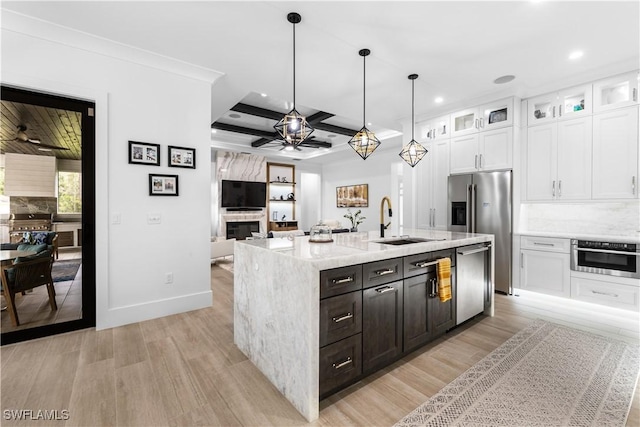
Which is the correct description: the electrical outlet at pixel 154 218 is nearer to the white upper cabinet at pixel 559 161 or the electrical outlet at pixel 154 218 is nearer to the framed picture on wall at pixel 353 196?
the white upper cabinet at pixel 559 161

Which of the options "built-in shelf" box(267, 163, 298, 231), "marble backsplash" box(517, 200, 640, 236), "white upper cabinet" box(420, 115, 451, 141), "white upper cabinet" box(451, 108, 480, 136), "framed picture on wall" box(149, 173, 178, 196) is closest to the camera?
"framed picture on wall" box(149, 173, 178, 196)

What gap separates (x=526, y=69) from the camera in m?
3.49

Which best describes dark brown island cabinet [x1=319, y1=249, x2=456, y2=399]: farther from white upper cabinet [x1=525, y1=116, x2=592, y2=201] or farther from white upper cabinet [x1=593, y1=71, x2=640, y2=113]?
white upper cabinet [x1=593, y1=71, x2=640, y2=113]

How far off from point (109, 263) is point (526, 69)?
17.3ft

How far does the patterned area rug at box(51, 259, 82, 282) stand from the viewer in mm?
2906

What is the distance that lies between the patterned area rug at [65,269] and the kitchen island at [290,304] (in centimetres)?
185

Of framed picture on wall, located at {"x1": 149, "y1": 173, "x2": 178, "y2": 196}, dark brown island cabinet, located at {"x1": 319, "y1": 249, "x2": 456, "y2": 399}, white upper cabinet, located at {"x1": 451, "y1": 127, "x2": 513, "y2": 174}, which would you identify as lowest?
dark brown island cabinet, located at {"x1": 319, "y1": 249, "x2": 456, "y2": 399}

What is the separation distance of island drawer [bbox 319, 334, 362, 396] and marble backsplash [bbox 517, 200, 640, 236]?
3640mm

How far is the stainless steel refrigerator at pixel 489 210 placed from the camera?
4.11m

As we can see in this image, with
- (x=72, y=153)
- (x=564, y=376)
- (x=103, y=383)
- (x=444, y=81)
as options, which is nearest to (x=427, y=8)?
(x=444, y=81)

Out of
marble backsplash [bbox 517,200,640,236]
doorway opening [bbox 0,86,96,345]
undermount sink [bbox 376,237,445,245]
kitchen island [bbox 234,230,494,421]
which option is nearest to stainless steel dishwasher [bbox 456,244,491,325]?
undermount sink [bbox 376,237,445,245]

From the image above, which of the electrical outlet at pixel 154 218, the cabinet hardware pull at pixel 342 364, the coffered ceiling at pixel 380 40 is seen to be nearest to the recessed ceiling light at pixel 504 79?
the coffered ceiling at pixel 380 40

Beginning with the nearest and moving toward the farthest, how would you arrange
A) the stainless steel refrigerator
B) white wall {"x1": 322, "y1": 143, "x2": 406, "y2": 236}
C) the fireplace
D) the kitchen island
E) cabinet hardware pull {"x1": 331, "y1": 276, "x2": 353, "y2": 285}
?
1. the kitchen island
2. cabinet hardware pull {"x1": 331, "y1": 276, "x2": 353, "y2": 285}
3. the stainless steel refrigerator
4. white wall {"x1": 322, "y1": 143, "x2": 406, "y2": 236}
5. the fireplace

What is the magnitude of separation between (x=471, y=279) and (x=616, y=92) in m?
3.13
